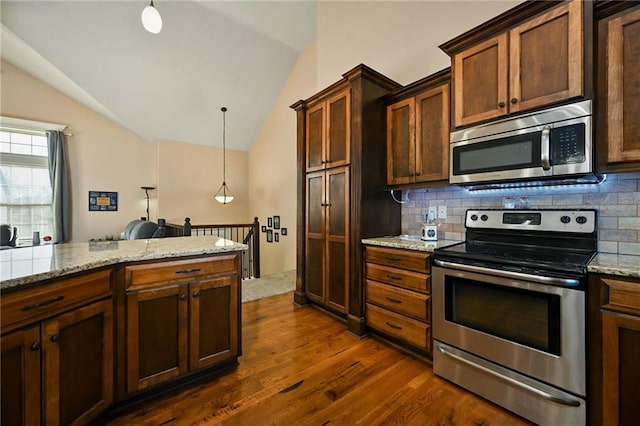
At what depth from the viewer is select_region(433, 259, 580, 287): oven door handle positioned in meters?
1.42

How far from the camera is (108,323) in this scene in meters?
1.51

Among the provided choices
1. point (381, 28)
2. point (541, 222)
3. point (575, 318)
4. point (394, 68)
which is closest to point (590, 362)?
point (575, 318)

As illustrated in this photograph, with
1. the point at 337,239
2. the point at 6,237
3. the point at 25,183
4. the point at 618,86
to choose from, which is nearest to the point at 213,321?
the point at 337,239

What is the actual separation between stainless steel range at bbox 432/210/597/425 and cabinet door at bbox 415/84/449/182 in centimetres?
61

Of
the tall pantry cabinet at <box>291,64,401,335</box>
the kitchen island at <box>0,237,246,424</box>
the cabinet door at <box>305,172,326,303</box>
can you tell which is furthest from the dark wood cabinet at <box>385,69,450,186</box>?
the kitchen island at <box>0,237,246,424</box>

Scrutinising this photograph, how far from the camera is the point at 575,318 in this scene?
140cm

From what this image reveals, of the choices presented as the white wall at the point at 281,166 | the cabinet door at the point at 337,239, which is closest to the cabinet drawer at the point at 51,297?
the cabinet door at the point at 337,239

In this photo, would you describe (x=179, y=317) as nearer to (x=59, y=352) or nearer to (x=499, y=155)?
(x=59, y=352)

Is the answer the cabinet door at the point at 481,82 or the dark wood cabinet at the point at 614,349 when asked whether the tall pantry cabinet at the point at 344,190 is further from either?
the dark wood cabinet at the point at 614,349

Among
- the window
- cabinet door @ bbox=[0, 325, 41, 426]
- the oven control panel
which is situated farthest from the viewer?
the window

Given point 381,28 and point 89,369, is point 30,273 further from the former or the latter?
point 381,28

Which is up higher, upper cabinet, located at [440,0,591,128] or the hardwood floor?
upper cabinet, located at [440,0,591,128]

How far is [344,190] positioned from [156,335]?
6.37ft

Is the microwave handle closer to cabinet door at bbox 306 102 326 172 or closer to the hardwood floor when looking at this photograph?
the hardwood floor
